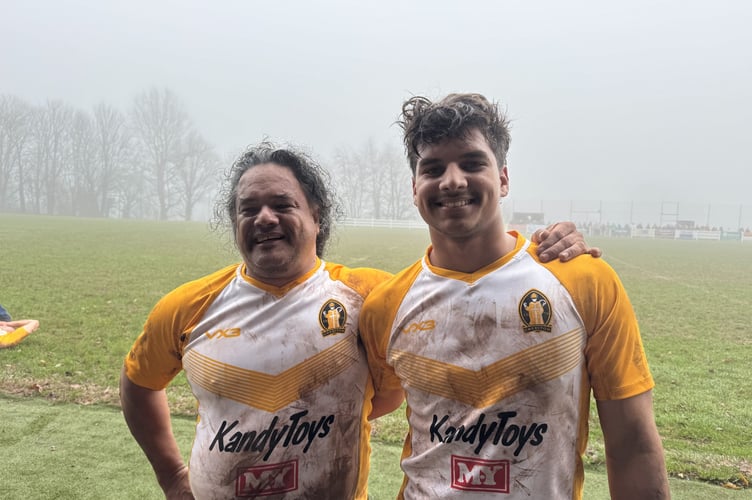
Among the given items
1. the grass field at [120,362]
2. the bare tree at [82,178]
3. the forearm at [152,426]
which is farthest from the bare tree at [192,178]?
the forearm at [152,426]

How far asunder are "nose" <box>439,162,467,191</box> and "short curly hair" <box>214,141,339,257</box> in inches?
27.4

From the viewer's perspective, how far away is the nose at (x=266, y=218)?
1885 mm

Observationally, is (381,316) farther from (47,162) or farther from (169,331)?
(47,162)

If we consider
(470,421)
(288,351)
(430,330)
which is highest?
(430,330)

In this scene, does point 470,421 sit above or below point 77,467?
above

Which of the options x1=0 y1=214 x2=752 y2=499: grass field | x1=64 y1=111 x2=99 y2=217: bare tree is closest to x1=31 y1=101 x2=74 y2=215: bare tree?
x1=64 y1=111 x2=99 y2=217: bare tree

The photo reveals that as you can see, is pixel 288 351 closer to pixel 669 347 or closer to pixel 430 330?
pixel 430 330

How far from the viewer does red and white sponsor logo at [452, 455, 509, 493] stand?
5.17 ft

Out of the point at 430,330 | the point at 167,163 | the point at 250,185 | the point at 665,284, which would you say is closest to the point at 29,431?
the point at 250,185

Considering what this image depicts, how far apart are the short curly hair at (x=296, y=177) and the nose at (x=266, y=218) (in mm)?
244

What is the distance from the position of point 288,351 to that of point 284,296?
235 mm

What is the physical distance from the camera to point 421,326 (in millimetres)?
1763

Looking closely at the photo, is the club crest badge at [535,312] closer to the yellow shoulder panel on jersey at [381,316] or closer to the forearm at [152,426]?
the yellow shoulder panel on jersey at [381,316]

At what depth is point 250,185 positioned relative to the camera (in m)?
1.98
